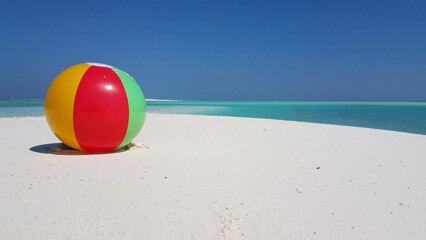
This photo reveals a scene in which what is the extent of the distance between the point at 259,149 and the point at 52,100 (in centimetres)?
325

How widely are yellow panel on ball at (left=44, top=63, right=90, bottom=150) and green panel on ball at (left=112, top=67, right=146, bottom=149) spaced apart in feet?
1.87

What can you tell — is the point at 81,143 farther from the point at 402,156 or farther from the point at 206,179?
the point at 402,156

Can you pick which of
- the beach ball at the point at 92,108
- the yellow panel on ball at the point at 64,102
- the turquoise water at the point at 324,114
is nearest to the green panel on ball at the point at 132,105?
the beach ball at the point at 92,108

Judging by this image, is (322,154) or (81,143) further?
(322,154)

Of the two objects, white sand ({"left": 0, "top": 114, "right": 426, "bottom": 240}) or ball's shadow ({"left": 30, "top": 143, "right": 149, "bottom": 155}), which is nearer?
white sand ({"left": 0, "top": 114, "right": 426, "bottom": 240})

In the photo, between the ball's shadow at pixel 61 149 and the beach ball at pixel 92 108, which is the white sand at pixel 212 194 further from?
the beach ball at pixel 92 108

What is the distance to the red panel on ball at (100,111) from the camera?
426 centimetres

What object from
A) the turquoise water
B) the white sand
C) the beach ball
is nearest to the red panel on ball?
the beach ball

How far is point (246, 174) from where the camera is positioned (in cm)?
356

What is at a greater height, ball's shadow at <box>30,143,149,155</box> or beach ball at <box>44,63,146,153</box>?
beach ball at <box>44,63,146,153</box>

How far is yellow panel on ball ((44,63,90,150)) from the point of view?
169 inches

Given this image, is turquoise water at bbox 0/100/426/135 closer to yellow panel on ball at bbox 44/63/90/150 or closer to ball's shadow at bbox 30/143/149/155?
ball's shadow at bbox 30/143/149/155

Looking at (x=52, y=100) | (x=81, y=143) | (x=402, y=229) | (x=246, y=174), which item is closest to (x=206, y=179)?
(x=246, y=174)

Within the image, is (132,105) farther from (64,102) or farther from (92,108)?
(64,102)
